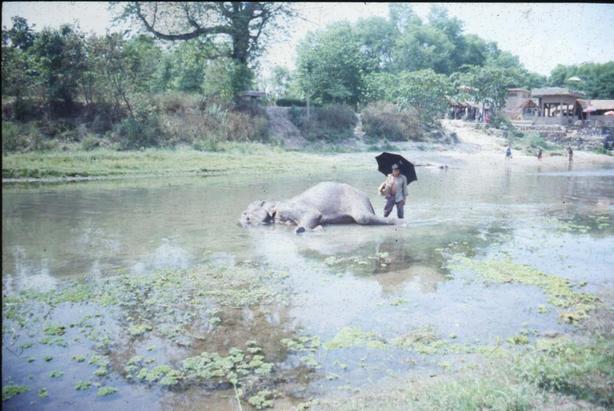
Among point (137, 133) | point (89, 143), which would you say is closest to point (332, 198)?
point (89, 143)

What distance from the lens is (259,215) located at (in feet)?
38.5

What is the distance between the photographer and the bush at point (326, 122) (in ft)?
120

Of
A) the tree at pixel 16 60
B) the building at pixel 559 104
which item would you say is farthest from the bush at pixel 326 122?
the tree at pixel 16 60

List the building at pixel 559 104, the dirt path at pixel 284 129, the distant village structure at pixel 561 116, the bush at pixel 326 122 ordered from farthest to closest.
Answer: the building at pixel 559 104 < the distant village structure at pixel 561 116 < the bush at pixel 326 122 < the dirt path at pixel 284 129

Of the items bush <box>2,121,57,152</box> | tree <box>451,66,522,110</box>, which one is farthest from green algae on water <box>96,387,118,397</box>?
tree <box>451,66,522,110</box>

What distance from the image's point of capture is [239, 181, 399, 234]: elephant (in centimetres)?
1162

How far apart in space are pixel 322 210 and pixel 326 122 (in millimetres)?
26544

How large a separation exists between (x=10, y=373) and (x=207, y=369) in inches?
75.0

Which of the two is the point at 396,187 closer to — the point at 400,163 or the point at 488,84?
the point at 400,163

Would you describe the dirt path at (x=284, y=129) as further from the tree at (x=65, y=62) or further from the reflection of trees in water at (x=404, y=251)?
the reflection of trees in water at (x=404, y=251)

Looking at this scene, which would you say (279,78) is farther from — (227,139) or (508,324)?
(508,324)

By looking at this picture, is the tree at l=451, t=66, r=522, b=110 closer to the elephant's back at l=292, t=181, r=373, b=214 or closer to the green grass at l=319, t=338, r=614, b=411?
the elephant's back at l=292, t=181, r=373, b=214

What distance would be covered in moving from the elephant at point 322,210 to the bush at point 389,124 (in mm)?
26053

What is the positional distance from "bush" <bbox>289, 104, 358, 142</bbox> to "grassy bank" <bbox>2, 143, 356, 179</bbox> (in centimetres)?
564
